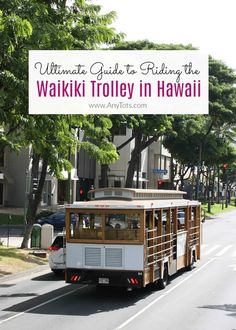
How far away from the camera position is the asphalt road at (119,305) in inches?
509

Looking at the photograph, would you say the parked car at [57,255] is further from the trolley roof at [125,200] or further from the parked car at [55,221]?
the parked car at [55,221]

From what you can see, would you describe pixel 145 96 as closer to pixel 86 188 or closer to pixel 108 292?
pixel 108 292

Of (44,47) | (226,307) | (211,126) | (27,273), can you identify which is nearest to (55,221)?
(27,273)

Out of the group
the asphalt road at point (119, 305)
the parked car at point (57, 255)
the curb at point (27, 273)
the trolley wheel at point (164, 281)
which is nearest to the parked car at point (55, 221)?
the curb at point (27, 273)

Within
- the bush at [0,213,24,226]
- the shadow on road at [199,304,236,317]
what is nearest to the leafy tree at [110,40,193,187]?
the bush at [0,213,24,226]

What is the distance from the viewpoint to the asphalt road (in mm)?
12938

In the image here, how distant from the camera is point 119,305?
15.4m

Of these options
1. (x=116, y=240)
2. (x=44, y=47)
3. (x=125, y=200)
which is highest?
(x=44, y=47)

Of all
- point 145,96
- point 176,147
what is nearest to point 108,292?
point 145,96

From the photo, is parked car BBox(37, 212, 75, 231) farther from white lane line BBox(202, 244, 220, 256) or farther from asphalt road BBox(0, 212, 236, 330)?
asphalt road BBox(0, 212, 236, 330)

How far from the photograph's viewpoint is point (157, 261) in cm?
1711

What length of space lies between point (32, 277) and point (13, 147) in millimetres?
4624

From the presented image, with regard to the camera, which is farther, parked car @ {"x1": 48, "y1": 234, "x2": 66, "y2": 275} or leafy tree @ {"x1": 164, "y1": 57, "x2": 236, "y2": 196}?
leafy tree @ {"x1": 164, "y1": 57, "x2": 236, "y2": 196}

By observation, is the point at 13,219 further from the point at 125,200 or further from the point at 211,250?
the point at 125,200
